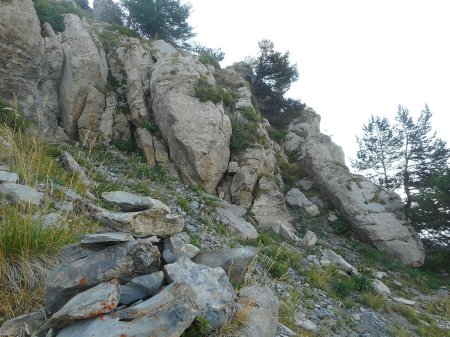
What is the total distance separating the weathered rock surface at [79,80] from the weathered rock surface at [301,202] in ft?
40.0

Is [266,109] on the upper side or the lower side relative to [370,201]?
upper

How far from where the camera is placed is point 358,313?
28.8 feet

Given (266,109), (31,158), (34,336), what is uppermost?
(266,109)

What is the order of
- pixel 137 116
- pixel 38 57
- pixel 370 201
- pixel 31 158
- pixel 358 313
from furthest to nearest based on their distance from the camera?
pixel 370 201 → pixel 137 116 → pixel 38 57 → pixel 358 313 → pixel 31 158

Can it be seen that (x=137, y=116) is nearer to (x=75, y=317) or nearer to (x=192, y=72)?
(x=192, y=72)

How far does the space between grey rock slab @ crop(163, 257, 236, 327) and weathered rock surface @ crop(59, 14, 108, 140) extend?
1462 cm

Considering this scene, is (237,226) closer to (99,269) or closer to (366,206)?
(99,269)

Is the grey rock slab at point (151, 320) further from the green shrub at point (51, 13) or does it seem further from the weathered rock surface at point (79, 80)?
the green shrub at point (51, 13)

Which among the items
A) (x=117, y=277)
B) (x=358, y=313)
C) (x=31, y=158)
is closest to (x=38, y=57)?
(x=31, y=158)

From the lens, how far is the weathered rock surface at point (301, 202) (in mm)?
19000

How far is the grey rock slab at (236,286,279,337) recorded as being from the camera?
10.8 ft

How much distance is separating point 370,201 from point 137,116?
583 inches

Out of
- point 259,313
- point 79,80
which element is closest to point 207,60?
point 79,80

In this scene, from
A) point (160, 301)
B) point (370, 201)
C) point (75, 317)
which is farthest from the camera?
point (370, 201)
